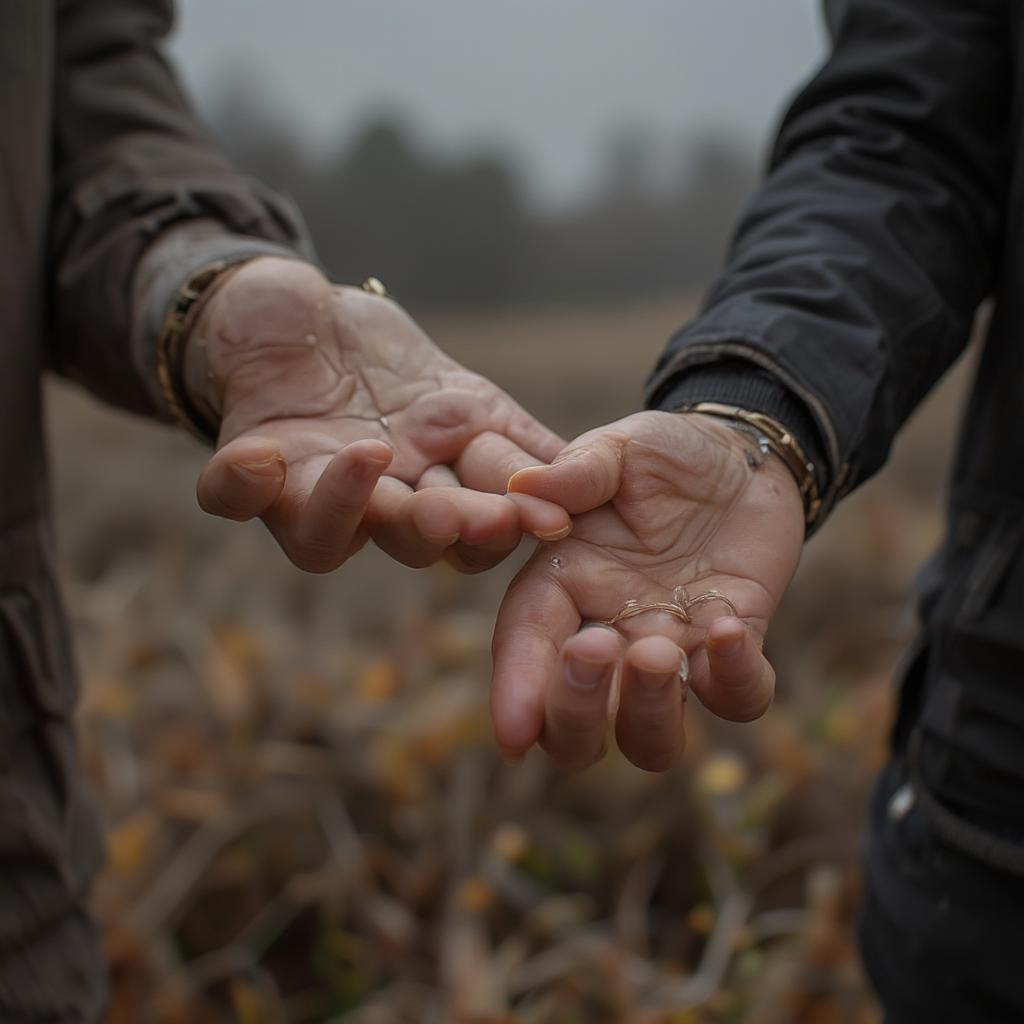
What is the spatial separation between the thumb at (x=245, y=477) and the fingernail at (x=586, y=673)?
12.3 inches

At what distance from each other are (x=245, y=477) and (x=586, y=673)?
1.13ft

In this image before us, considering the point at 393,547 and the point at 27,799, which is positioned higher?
the point at 393,547

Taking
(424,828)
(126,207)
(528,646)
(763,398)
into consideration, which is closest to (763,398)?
(763,398)

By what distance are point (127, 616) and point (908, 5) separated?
227 cm

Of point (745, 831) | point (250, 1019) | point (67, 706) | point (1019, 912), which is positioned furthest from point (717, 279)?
point (250, 1019)

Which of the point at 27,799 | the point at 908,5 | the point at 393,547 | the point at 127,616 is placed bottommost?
the point at 127,616

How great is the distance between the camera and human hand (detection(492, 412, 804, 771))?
0.88 metres

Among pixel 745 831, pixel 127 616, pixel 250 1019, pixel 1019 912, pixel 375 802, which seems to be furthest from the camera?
pixel 127 616

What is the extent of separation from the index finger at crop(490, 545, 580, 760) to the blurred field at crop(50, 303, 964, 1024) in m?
1.04

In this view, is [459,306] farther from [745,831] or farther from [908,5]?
[908,5]

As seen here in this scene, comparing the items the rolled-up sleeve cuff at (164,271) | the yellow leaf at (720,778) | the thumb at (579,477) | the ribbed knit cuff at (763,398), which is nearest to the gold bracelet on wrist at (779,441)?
the ribbed knit cuff at (763,398)

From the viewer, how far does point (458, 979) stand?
2012 mm

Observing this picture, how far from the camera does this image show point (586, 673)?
0.86m

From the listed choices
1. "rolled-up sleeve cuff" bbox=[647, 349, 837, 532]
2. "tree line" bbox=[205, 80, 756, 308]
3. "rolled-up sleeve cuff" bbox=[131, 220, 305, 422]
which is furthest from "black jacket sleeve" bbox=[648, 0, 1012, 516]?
"tree line" bbox=[205, 80, 756, 308]
